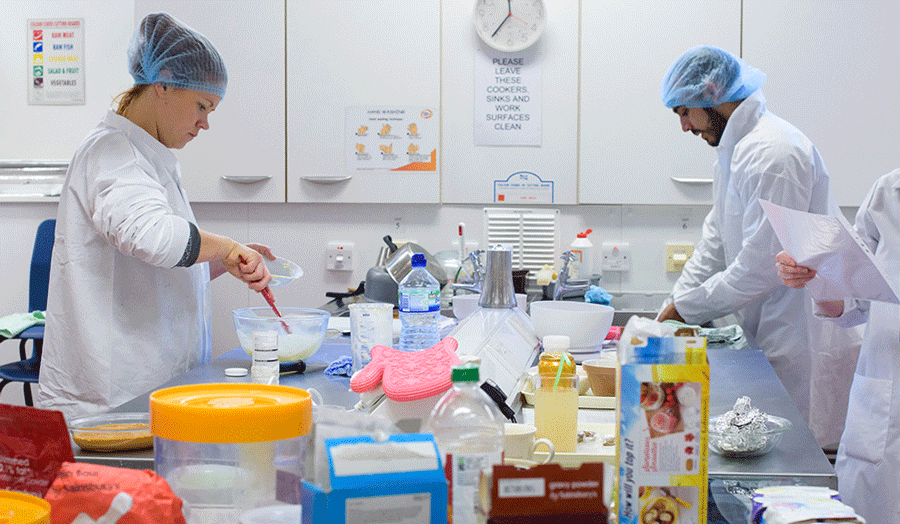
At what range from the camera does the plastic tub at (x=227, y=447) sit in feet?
2.45

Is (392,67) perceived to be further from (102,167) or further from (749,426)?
(749,426)

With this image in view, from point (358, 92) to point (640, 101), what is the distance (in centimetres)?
118

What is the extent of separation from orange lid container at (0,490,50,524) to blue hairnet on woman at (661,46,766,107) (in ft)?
7.11

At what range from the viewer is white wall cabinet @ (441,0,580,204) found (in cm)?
321

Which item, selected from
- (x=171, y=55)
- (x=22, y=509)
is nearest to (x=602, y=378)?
(x=22, y=509)

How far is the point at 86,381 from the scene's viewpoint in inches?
69.5

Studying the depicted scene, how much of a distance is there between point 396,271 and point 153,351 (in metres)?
0.93

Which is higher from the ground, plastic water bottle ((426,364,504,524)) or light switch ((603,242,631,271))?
light switch ((603,242,631,271))

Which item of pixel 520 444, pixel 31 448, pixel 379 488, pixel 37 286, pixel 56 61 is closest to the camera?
pixel 379 488

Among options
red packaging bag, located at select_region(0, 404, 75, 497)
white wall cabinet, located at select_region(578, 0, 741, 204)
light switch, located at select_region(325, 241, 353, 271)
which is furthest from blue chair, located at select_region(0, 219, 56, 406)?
red packaging bag, located at select_region(0, 404, 75, 497)

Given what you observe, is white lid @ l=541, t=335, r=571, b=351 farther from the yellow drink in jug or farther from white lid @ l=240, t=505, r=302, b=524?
white lid @ l=240, t=505, r=302, b=524

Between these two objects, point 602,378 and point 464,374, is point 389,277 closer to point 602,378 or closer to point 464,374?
point 602,378

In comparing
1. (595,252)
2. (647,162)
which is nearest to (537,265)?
(595,252)

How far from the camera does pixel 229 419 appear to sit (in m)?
0.74
